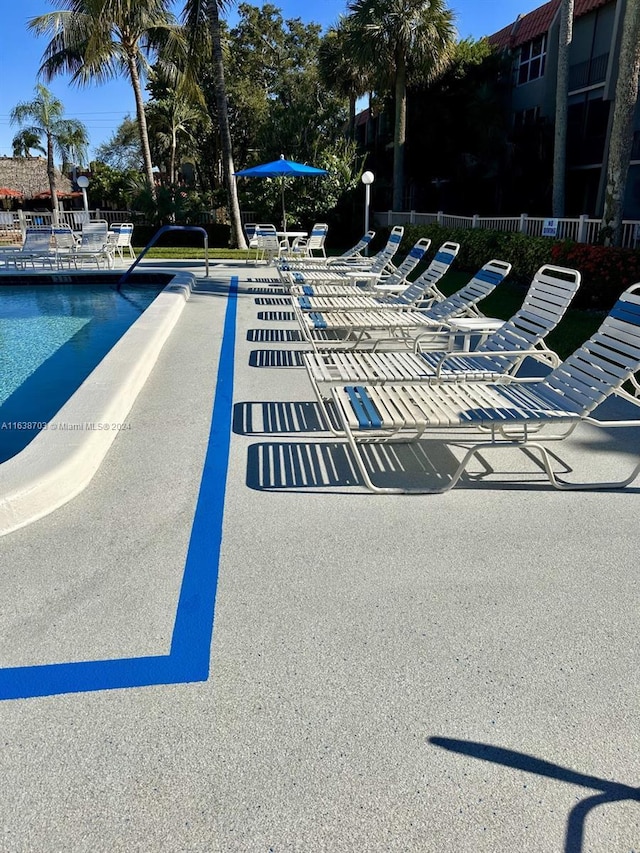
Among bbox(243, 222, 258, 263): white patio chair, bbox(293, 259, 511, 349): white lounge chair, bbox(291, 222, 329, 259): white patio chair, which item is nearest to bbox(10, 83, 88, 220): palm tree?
bbox(243, 222, 258, 263): white patio chair

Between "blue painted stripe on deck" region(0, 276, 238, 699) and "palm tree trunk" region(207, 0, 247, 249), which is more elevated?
"palm tree trunk" region(207, 0, 247, 249)

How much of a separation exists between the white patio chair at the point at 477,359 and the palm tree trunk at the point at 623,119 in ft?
20.6

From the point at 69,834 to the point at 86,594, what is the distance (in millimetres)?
1199

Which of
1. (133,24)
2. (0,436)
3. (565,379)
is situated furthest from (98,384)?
(133,24)

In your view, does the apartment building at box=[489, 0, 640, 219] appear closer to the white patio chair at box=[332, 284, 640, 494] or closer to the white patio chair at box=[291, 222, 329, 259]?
the white patio chair at box=[291, 222, 329, 259]

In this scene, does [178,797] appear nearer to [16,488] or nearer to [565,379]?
[16,488]

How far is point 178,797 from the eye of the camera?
1867 millimetres

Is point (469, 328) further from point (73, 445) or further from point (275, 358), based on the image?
point (73, 445)

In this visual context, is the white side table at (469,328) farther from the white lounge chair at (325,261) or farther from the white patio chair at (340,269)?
the white lounge chair at (325,261)

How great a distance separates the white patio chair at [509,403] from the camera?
379cm

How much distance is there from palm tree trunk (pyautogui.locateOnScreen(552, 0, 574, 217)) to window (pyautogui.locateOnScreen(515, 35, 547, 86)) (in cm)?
Result: 954

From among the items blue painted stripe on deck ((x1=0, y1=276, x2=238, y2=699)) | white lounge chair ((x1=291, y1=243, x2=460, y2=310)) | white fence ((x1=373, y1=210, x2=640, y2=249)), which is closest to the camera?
blue painted stripe on deck ((x1=0, y1=276, x2=238, y2=699))

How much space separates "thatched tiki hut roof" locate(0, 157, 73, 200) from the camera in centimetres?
4216

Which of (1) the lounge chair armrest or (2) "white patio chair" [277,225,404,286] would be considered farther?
(2) "white patio chair" [277,225,404,286]
